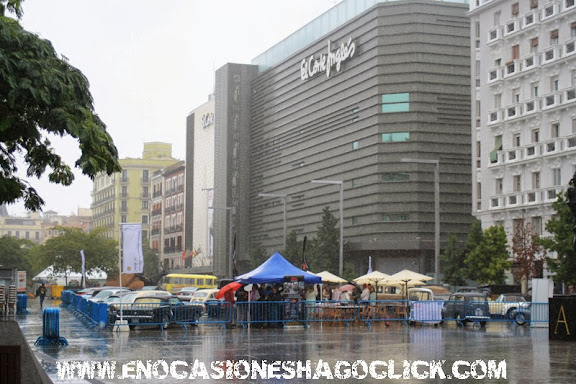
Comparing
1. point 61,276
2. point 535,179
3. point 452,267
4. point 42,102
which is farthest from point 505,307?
point 61,276

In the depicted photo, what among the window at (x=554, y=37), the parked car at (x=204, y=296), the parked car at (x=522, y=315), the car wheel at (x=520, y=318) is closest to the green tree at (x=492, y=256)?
the window at (x=554, y=37)

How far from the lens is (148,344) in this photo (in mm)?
25594

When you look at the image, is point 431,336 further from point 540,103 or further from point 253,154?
point 253,154

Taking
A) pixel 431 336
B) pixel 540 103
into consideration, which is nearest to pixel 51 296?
pixel 540 103

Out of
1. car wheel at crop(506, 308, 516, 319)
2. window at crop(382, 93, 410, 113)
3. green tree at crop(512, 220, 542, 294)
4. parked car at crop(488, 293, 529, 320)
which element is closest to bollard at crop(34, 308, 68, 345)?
parked car at crop(488, 293, 529, 320)

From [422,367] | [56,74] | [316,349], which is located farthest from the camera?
[316,349]

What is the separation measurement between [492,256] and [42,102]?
5109 cm

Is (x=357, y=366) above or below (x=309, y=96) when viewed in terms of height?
below

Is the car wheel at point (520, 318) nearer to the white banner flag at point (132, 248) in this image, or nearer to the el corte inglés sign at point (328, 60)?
the white banner flag at point (132, 248)

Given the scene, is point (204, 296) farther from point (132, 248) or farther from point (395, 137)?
point (395, 137)

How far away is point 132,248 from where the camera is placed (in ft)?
129

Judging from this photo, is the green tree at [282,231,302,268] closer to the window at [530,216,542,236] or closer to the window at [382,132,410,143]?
the window at [382,132,410,143]

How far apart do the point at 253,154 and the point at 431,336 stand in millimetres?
87097

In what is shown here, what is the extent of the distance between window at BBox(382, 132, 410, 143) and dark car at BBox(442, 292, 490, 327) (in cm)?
4177
